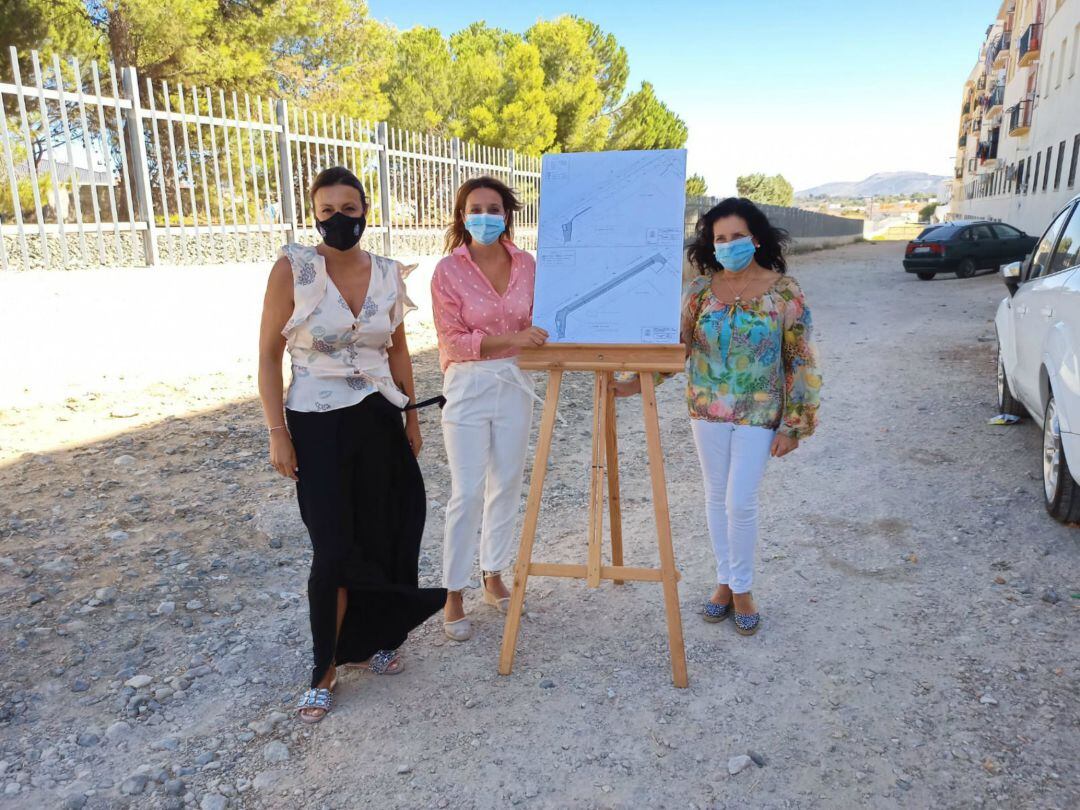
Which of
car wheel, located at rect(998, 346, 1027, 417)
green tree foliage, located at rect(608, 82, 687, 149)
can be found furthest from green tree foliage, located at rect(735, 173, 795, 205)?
car wheel, located at rect(998, 346, 1027, 417)

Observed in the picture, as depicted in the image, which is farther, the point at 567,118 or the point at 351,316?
the point at 567,118

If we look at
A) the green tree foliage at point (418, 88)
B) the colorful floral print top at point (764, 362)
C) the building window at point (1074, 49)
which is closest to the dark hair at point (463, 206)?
the colorful floral print top at point (764, 362)

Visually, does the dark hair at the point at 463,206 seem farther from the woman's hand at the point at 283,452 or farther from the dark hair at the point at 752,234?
the woman's hand at the point at 283,452

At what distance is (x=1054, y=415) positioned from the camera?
4.43 meters

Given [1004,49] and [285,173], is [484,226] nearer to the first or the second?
[285,173]

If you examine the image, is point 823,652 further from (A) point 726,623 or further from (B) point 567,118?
(B) point 567,118

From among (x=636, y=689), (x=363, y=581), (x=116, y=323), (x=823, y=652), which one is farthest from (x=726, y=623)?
(x=116, y=323)

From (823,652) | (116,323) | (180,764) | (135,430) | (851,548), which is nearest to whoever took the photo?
(180,764)

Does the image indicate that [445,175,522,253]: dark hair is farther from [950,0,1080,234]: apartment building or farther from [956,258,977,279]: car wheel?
[950,0,1080,234]: apartment building

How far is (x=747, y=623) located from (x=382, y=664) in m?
1.60

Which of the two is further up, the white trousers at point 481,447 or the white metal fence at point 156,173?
the white metal fence at point 156,173

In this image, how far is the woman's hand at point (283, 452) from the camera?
9.05ft

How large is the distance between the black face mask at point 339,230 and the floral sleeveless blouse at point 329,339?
0.26ft

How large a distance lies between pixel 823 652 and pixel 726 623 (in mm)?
438
